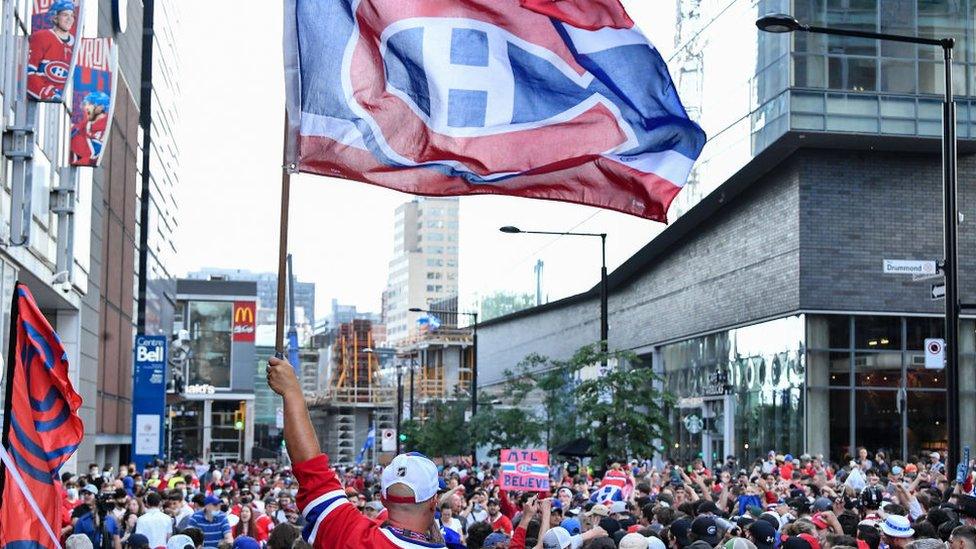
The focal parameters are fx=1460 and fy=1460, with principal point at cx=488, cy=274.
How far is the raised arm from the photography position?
17.6 feet

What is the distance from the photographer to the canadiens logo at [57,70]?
26.8 meters

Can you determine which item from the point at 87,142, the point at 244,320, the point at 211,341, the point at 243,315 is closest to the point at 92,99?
the point at 87,142

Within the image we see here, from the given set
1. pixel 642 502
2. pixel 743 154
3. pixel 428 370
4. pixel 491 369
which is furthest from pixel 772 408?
pixel 428 370

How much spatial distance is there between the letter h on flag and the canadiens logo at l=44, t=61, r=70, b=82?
18762 mm

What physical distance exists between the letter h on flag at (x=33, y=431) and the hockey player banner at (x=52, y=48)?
18502 mm

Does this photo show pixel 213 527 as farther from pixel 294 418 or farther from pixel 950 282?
pixel 294 418

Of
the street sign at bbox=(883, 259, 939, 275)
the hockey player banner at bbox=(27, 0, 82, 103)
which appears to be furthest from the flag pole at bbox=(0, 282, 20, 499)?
the hockey player banner at bbox=(27, 0, 82, 103)

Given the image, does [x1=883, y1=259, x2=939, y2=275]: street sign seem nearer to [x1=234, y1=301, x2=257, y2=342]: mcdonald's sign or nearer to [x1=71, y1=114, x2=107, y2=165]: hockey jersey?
[x1=71, y1=114, x2=107, y2=165]: hockey jersey

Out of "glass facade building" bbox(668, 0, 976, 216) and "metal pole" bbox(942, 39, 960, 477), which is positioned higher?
"glass facade building" bbox(668, 0, 976, 216)

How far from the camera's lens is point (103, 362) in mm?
49562

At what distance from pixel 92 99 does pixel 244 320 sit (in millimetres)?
90764

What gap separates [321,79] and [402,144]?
908 mm

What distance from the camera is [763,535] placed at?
1154cm

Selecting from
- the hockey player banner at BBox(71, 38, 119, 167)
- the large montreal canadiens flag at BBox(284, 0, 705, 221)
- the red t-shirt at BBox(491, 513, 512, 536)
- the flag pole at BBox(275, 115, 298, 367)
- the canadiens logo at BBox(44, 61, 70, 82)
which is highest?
the hockey player banner at BBox(71, 38, 119, 167)
